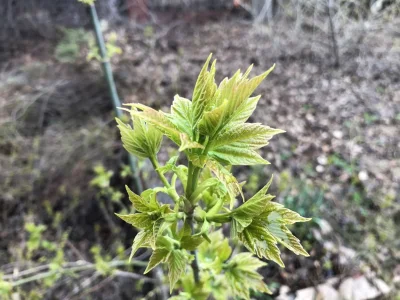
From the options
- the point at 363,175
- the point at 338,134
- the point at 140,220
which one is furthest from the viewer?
the point at 338,134

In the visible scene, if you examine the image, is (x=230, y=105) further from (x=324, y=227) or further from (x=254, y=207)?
(x=324, y=227)

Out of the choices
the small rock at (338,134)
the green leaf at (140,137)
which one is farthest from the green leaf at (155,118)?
the small rock at (338,134)

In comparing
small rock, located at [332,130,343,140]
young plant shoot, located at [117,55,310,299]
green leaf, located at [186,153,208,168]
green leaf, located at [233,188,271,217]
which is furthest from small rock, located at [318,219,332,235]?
green leaf, located at [186,153,208,168]

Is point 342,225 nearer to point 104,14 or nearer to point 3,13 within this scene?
point 104,14

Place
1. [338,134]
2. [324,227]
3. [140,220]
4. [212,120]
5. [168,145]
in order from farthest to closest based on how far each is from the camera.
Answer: [338,134], [168,145], [324,227], [140,220], [212,120]

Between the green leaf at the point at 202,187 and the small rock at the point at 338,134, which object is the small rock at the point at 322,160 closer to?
the small rock at the point at 338,134

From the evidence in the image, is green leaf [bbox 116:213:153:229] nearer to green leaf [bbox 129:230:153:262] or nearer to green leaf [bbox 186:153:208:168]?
green leaf [bbox 129:230:153:262]

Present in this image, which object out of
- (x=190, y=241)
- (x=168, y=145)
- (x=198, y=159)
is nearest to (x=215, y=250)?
(x=190, y=241)

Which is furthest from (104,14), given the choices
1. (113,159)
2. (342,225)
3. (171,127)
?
(171,127)
